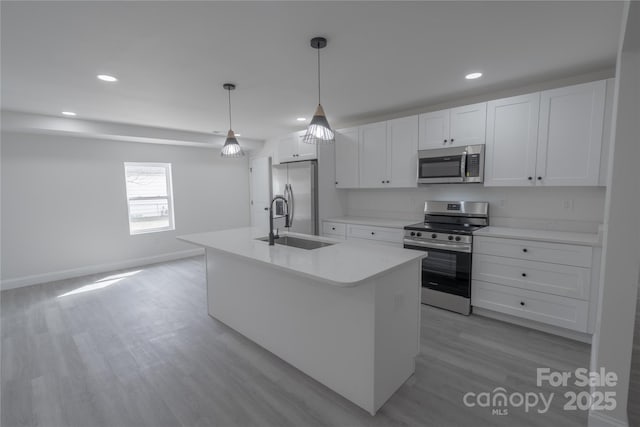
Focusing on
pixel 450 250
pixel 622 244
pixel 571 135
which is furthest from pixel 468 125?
pixel 622 244

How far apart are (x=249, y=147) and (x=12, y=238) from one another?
397cm

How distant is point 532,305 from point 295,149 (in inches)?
143

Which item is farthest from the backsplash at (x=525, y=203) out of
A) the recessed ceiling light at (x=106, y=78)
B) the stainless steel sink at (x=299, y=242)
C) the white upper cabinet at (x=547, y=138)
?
the recessed ceiling light at (x=106, y=78)

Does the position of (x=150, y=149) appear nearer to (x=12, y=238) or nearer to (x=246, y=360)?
(x=12, y=238)

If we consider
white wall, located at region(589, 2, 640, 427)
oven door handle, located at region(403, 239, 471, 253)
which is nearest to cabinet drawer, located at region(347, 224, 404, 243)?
oven door handle, located at region(403, 239, 471, 253)

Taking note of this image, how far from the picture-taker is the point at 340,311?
A: 1.95 m

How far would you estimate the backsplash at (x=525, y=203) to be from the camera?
116 inches

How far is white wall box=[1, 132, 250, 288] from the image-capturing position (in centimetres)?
416

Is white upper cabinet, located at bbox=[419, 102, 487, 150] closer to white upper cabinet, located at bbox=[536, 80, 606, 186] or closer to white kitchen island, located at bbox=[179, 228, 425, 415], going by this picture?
white upper cabinet, located at bbox=[536, 80, 606, 186]

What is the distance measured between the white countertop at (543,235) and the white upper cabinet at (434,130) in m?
1.12

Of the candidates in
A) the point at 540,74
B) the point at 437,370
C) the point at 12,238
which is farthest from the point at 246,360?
the point at 12,238

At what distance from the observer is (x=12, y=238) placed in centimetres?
415

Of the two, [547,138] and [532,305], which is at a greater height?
[547,138]

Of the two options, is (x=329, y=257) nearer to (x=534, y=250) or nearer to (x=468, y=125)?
(x=534, y=250)
